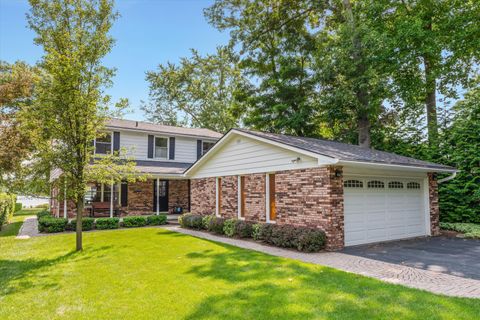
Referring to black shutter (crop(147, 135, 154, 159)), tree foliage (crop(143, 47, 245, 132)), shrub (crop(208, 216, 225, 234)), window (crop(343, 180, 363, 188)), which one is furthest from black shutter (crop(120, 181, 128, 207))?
tree foliage (crop(143, 47, 245, 132))

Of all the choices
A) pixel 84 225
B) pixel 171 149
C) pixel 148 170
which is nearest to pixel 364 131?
pixel 171 149

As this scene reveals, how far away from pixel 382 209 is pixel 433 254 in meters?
2.37

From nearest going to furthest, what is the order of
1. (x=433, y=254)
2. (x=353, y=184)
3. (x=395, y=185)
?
(x=433, y=254), (x=353, y=184), (x=395, y=185)

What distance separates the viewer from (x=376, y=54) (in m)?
16.4

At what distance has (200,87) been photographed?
32.5 m

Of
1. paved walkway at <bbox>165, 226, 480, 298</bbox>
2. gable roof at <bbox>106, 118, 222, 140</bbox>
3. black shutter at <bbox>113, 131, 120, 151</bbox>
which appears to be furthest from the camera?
gable roof at <bbox>106, 118, 222, 140</bbox>

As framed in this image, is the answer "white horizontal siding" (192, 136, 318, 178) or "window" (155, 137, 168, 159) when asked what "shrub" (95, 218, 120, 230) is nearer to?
"white horizontal siding" (192, 136, 318, 178)

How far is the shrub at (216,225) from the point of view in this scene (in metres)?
12.8

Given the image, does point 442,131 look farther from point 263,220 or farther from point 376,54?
point 263,220

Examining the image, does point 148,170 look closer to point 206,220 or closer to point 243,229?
point 206,220

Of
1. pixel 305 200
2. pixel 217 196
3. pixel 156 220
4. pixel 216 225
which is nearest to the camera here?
pixel 305 200

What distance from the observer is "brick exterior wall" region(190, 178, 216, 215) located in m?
14.7

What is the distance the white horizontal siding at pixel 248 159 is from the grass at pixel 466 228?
22.6 feet

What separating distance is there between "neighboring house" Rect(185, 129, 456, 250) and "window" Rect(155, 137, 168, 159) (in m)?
7.03
